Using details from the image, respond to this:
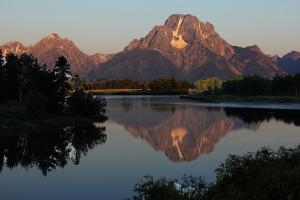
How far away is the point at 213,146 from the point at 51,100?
55284 millimetres

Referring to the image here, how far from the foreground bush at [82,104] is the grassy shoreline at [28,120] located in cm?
225

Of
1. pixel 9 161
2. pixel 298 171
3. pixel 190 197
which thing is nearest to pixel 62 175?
pixel 9 161

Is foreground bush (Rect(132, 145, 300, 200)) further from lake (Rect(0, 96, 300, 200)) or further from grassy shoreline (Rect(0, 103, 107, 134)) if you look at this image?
grassy shoreline (Rect(0, 103, 107, 134))

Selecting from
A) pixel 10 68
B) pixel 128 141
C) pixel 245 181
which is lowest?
pixel 128 141

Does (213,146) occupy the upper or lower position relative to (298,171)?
lower

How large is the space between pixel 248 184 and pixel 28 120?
282ft

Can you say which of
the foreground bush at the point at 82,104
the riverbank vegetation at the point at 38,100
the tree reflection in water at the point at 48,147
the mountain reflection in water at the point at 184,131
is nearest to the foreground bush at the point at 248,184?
the tree reflection in water at the point at 48,147

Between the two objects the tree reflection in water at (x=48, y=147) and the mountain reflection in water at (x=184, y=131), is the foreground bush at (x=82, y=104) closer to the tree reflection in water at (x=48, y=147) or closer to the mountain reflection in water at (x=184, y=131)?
the mountain reflection in water at (x=184, y=131)

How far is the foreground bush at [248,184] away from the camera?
66.3ft

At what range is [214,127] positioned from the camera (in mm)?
108438

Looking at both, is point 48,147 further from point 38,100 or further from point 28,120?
point 38,100

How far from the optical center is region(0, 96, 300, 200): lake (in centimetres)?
4625

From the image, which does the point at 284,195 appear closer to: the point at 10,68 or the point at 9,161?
the point at 9,161

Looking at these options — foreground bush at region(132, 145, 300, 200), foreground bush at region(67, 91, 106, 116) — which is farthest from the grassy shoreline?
foreground bush at region(132, 145, 300, 200)
